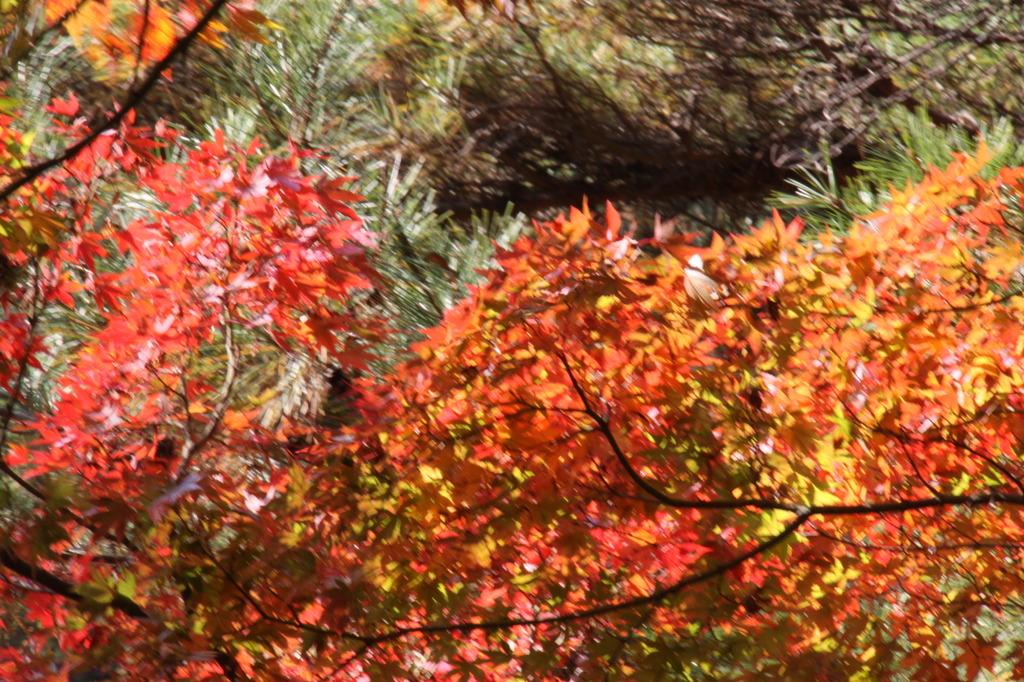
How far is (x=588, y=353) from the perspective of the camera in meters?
1.23

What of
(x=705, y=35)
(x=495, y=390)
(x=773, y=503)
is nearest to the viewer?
(x=773, y=503)

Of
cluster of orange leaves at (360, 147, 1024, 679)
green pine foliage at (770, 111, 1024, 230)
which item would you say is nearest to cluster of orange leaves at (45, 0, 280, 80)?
cluster of orange leaves at (360, 147, 1024, 679)

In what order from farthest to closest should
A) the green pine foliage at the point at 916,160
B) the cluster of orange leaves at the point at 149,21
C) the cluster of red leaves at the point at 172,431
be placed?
the green pine foliage at the point at 916,160 → the cluster of red leaves at the point at 172,431 → the cluster of orange leaves at the point at 149,21

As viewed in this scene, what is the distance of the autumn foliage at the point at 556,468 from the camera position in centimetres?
111

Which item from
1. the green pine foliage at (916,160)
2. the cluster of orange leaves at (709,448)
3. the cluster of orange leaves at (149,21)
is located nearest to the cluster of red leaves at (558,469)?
the cluster of orange leaves at (709,448)

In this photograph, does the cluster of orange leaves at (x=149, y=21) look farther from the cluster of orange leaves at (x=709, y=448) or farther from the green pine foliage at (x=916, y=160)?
the green pine foliage at (x=916, y=160)

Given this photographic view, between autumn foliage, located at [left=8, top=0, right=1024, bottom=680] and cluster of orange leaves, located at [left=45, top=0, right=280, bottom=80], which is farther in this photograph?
autumn foliage, located at [left=8, top=0, right=1024, bottom=680]

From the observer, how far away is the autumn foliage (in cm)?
111

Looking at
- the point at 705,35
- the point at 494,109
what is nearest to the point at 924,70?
the point at 705,35

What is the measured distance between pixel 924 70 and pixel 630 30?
3.21 ft

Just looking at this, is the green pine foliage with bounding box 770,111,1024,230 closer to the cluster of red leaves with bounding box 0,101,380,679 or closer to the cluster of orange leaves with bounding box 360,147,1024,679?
the cluster of orange leaves with bounding box 360,147,1024,679

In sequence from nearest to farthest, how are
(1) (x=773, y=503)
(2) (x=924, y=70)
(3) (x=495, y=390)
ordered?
1. (1) (x=773, y=503)
2. (3) (x=495, y=390)
3. (2) (x=924, y=70)

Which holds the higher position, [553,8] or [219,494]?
[553,8]

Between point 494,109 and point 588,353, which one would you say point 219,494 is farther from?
point 494,109
